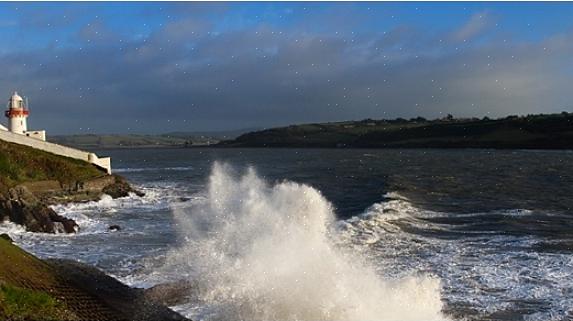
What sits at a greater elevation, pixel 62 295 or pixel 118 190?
pixel 62 295

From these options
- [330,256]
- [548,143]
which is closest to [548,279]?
[330,256]

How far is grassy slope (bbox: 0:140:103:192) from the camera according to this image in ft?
112

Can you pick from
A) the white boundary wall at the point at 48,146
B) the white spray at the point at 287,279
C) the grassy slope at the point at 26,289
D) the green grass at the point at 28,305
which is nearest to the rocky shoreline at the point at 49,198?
the white boundary wall at the point at 48,146

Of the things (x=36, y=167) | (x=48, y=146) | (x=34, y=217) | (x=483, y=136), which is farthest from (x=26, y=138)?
(x=483, y=136)

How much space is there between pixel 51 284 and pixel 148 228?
1423 centimetres

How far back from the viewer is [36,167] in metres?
36.6

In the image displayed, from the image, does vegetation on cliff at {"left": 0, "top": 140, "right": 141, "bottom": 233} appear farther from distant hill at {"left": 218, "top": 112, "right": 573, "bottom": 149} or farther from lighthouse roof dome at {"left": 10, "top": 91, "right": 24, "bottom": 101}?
distant hill at {"left": 218, "top": 112, "right": 573, "bottom": 149}

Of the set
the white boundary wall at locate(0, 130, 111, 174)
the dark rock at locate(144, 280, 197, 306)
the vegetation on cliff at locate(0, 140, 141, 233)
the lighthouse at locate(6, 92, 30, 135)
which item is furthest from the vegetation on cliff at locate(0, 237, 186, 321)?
the lighthouse at locate(6, 92, 30, 135)

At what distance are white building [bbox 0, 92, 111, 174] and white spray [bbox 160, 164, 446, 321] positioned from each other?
72.3 ft

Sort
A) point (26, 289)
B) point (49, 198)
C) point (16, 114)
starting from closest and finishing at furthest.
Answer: point (26, 289)
point (49, 198)
point (16, 114)

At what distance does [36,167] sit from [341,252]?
84.0 feet

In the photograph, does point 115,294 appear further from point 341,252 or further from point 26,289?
point 341,252

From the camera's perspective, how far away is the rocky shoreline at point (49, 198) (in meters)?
23.4

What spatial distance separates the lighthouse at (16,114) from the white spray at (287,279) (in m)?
33.6
